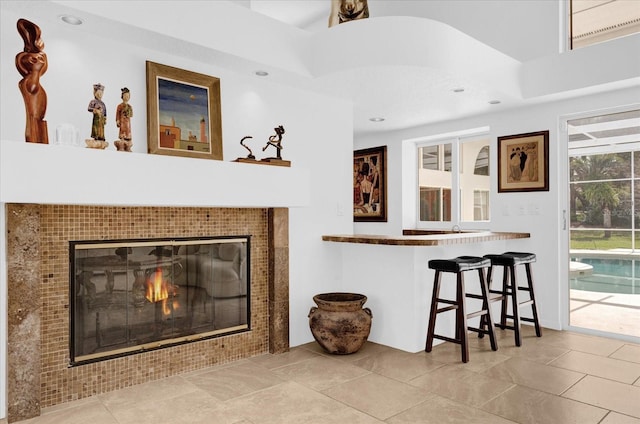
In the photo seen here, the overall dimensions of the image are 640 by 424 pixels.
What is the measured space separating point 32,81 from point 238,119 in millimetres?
1374

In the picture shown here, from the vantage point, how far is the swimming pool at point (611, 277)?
3.98 meters

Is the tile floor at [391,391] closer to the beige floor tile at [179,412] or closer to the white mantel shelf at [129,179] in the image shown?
the beige floor tile at [179,412]

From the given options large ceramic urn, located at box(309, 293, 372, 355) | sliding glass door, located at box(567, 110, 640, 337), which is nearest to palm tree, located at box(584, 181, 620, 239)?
sliding glass door, located at box(567, 110, 640, 337)

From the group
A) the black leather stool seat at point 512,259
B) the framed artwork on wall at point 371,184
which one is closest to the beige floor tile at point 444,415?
the black leather stool seat at point 512,259

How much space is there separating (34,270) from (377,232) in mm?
4277

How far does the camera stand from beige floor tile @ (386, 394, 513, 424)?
2.42 meters

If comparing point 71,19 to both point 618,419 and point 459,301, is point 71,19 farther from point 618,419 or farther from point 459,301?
point 618,419

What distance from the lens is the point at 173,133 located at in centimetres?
302

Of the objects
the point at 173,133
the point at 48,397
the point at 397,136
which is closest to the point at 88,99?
the point at 173,133

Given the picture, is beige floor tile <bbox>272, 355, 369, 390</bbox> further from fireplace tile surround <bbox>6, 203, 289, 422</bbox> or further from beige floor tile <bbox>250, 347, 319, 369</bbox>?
fireplace tile surround <bbox>6, 203, 289, 422</bbox>

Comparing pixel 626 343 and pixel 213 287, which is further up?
pixel 213 287

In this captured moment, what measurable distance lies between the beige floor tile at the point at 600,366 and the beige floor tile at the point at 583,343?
0.53 ft

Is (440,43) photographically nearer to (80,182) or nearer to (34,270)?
(80,182)

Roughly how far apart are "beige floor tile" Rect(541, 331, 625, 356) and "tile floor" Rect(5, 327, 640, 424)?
30mm
